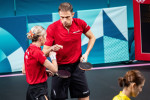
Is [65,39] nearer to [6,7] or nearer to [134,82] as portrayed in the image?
[134,82]

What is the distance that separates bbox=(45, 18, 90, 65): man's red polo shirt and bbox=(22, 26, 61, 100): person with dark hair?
0.97ft

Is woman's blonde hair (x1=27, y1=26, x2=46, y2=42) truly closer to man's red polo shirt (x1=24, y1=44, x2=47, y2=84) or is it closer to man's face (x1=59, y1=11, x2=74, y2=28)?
man's red polo shirt (x1=24, y1=44, x2=47, y2=84)

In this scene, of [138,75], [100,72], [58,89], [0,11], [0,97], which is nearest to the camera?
[138,75]

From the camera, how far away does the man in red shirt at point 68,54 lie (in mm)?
3791

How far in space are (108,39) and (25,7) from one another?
10.4 ft

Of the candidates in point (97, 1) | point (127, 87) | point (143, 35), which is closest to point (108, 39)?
point (143, 35)

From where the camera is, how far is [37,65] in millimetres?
3426

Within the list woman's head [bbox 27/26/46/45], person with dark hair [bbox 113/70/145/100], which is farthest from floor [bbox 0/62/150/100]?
person with dark hair [bbox 113/70/145/100]

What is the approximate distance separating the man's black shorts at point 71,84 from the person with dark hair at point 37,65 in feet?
1.21

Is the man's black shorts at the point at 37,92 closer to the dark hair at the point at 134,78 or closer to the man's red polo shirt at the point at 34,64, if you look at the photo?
the man's red polo shirt at the point at 34,64

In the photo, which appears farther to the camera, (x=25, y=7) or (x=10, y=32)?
(x=25, y=7)

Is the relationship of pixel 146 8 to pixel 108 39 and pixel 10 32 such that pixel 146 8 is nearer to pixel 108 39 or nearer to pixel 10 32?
pixel 108 39

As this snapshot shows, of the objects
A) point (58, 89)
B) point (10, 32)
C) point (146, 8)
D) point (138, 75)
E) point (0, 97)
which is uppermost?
point (146, 8)

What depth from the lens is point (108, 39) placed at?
25.2 ft
